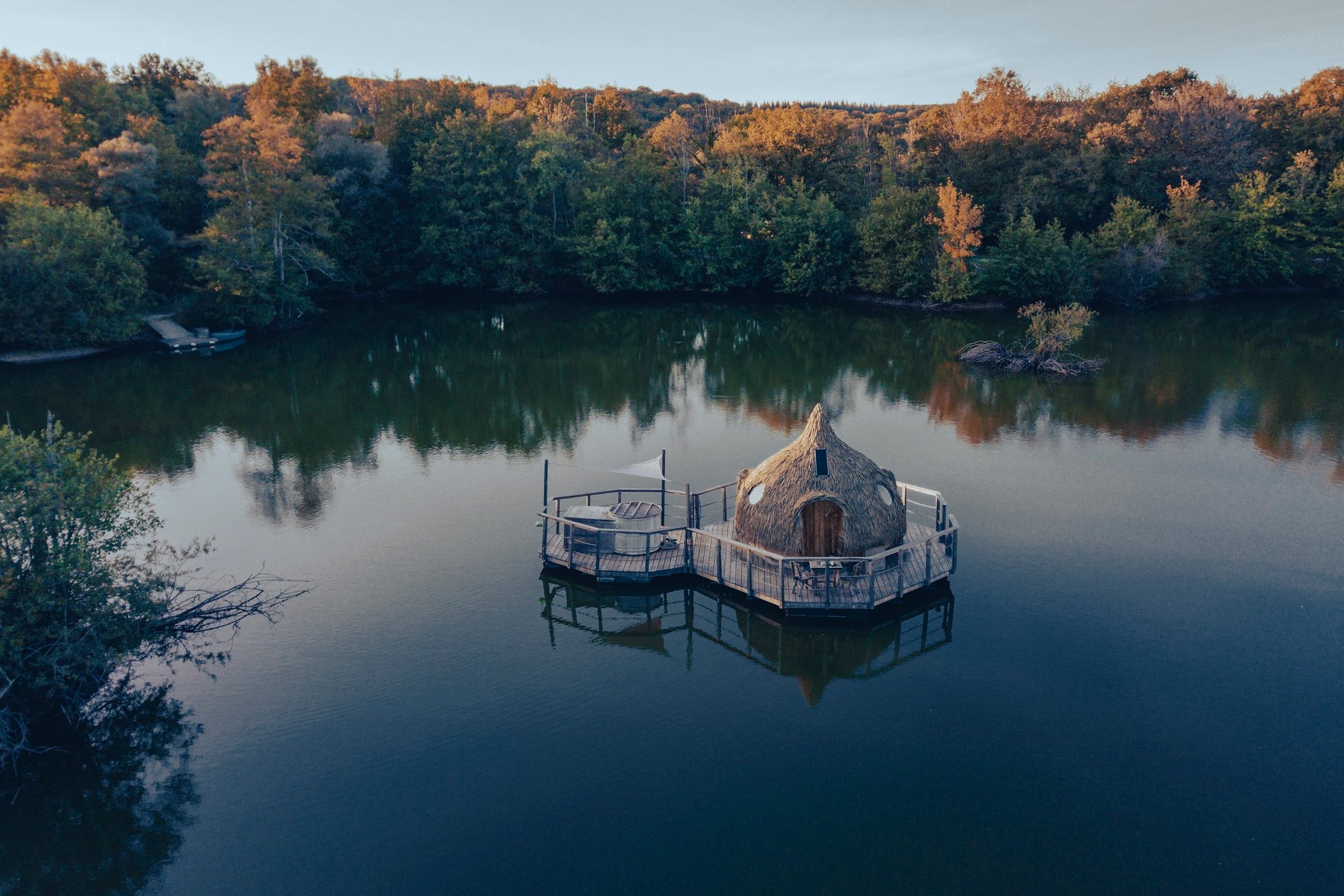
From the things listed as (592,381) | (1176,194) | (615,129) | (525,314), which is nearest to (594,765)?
(592,381)

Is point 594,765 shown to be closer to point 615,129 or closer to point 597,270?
point 597,270

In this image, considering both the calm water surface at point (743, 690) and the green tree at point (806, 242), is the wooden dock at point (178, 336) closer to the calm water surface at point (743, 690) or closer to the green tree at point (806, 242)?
the calm water surface at point (743, 690)

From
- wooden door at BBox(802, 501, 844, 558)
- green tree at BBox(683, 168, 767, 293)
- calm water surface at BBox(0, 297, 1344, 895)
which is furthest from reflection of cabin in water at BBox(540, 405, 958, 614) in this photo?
green tree at BBox(683, 168, 767, 293)

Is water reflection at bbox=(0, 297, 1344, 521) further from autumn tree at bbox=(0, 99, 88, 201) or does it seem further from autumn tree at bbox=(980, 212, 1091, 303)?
autumn tree at bbox=(0, 99, 88, 201)

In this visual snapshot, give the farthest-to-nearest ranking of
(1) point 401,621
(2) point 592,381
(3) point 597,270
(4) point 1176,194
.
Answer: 1. (3) point 597,270
2. (4) point 1176,194
3. (2) point 592,381
4. (1) point 401,621

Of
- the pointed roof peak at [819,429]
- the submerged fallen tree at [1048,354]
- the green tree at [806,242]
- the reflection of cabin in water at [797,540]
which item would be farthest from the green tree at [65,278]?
the submerged fallen tree at [1048,354]

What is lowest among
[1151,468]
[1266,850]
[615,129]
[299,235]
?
[1266,850]
